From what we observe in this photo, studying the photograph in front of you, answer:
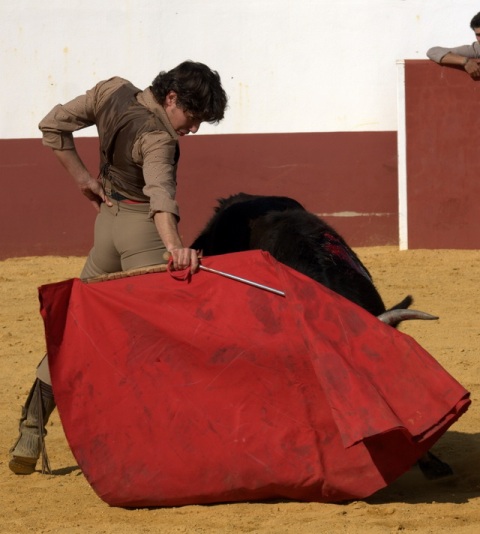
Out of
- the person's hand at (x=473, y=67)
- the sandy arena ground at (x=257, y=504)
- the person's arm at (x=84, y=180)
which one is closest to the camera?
the sandy arena ground at (x=257, y=504)

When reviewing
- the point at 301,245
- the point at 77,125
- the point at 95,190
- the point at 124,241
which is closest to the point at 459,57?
the point at 301,245

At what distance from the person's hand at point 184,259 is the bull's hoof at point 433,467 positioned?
1154 millimetres

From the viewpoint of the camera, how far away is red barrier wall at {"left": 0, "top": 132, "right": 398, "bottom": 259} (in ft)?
31.5

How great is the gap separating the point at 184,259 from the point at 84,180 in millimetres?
699

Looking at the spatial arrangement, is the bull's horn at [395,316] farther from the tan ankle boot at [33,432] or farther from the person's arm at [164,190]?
the tan ankle boot at [33,432]

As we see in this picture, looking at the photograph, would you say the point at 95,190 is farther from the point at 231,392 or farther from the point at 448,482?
the point at 448,482

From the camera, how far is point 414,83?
941 centimetres

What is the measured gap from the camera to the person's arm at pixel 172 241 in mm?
3432

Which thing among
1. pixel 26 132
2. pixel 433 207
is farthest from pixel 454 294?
pixel 26 132

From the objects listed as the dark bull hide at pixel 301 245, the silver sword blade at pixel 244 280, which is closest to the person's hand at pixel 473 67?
the dark bull hide at pixel 301 245

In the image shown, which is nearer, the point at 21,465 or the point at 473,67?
the point at 21,465

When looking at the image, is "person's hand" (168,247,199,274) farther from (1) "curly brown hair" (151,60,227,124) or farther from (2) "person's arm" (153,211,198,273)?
(1) "curly brown hair" (151,60,227,124)

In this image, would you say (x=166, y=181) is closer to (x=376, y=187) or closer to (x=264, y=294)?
(x=264, y=294)

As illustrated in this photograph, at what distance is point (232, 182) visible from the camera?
381 inches
